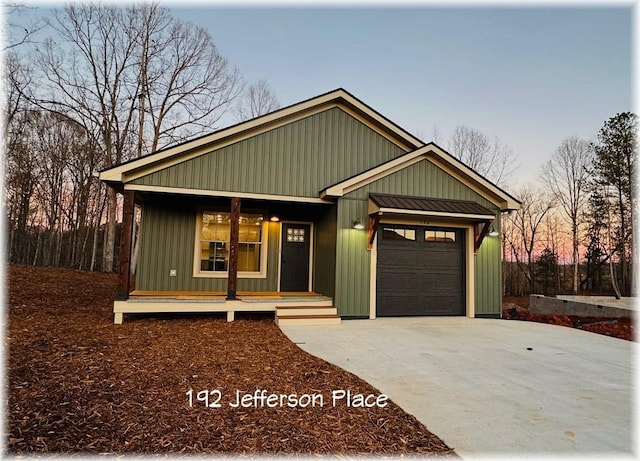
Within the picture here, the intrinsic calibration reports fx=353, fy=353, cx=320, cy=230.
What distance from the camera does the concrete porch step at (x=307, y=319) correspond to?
23.7ft

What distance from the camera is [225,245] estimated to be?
8.91m

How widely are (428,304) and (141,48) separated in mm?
15741

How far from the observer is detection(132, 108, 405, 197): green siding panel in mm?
7762

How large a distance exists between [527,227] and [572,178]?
12.5ft

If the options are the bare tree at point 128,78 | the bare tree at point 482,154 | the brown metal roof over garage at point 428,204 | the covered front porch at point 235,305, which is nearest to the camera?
the covered front porch at point 235,305

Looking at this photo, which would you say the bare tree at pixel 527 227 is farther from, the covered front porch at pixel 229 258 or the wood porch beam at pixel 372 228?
the covered front porch at pixel 229 258

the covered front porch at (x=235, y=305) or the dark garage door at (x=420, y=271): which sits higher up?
the dark garage door at (x=420, y=271)

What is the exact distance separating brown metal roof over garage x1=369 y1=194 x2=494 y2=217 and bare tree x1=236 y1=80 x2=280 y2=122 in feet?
42.3

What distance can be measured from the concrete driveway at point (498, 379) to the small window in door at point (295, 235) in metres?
2.82

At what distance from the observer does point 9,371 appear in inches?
146

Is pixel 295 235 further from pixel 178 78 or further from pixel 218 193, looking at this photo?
pixel 178 78

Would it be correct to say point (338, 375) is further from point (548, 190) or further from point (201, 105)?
point (548, 190)

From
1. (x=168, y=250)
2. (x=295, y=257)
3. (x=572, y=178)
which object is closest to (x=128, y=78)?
(x=168, y=250)

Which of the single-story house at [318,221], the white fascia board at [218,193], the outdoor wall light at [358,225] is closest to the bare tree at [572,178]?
the single-story house at [318,221]
